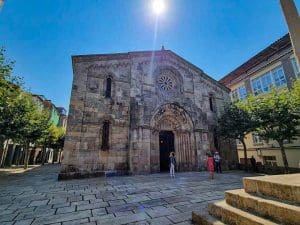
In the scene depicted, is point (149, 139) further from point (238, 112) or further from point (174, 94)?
point (238, 112)

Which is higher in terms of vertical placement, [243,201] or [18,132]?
[18,132]

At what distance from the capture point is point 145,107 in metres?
12.7

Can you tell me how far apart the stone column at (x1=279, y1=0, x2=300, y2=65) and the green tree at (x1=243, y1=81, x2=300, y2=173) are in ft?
31.5

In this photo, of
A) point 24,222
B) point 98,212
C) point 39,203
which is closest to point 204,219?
point 98,212

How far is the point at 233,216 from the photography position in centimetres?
309

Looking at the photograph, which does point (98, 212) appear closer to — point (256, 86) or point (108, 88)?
point (108, 88)

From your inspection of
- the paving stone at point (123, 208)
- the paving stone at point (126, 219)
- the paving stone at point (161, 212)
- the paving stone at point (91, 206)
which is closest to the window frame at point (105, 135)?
the paving stone at point (91, 206)

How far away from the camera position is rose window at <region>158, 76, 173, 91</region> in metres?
14.5

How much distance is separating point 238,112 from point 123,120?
30.8ft

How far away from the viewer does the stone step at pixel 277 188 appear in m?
2.74

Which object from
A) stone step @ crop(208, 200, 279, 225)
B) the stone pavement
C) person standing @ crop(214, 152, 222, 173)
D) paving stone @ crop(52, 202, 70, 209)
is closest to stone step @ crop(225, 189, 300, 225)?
stone step @ crop(208, 200, 279, 225)

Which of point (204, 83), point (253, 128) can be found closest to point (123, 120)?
point (204, 83)

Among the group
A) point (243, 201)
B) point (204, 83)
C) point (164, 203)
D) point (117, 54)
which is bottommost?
point (164, 203)

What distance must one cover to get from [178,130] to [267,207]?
11036mm
